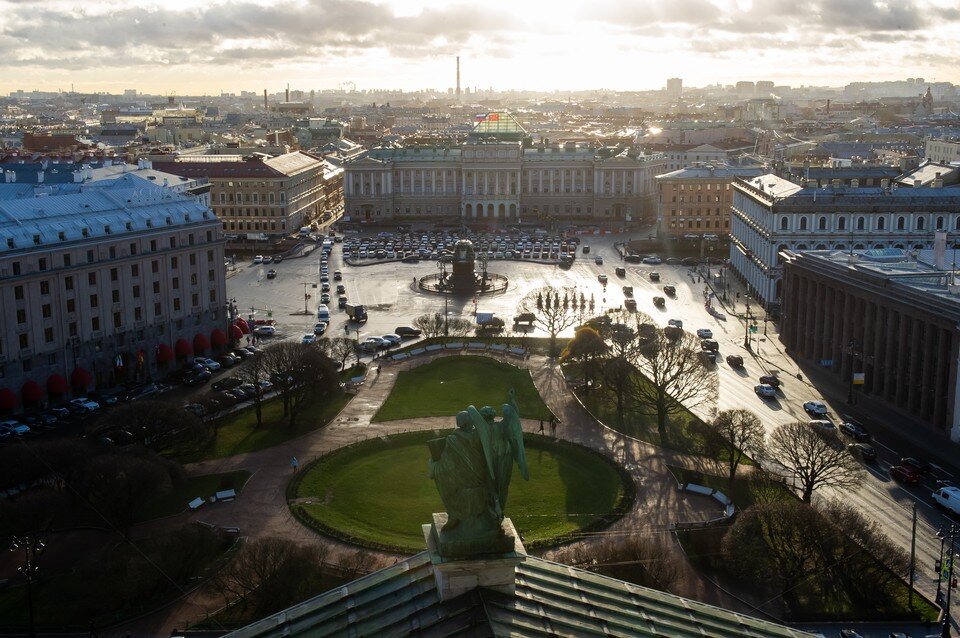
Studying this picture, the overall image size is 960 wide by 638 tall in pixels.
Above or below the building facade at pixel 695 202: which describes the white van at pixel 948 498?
below

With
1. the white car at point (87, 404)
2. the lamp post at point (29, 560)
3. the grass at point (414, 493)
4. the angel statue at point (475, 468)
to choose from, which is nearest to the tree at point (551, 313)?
the grass at point (414, 493)

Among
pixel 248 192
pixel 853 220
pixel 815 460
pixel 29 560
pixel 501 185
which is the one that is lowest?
pixel 29 560

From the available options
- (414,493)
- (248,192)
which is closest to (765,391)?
(414,493)

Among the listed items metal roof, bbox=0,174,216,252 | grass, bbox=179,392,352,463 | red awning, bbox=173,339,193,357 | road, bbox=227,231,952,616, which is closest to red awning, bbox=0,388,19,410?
metal roof, bbox=0,174,216,252

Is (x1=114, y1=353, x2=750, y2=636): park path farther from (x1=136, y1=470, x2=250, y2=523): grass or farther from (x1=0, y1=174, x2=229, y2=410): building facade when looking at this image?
(x1=0, y1=174, x2=229, y2=410): building facade

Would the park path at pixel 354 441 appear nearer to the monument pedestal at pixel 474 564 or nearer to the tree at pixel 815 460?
the tree at pixel 815 460

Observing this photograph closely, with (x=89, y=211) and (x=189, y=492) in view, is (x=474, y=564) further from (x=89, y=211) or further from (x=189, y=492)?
(x=89, y=211)

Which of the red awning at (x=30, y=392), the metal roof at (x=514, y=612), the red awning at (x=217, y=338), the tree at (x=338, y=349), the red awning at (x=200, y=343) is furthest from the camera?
the red awning at (x=217, y=338)
